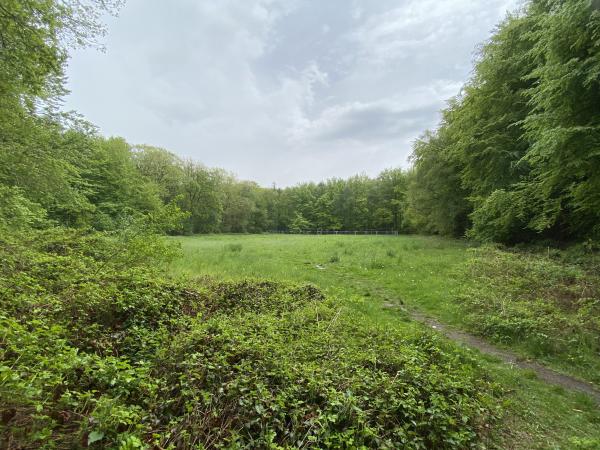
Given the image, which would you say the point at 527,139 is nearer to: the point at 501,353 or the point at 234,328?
the point at 501,353

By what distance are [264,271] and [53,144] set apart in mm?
11146

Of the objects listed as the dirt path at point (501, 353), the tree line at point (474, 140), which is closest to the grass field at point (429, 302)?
the dirt path at point (501, 353)

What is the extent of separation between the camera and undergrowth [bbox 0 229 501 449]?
2404mm

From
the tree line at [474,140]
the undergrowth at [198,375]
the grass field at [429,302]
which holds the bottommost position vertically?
the grass field at [429,302]

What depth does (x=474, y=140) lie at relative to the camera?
678 inches

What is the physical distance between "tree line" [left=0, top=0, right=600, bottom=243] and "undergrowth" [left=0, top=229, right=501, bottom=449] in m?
3.44

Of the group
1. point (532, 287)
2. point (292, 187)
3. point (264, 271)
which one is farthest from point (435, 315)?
point (292, 187)

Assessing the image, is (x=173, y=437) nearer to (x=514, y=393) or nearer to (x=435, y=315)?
(x=514, y=393)

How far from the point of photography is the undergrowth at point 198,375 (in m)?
2.40

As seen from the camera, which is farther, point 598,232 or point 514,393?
point 598,232

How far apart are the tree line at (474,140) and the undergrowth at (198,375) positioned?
3.44 meters

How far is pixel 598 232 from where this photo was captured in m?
11.4

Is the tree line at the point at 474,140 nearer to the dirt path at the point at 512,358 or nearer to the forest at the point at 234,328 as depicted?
the forest at the point at 234,328

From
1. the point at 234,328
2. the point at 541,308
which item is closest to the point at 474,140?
the point at 541,308
